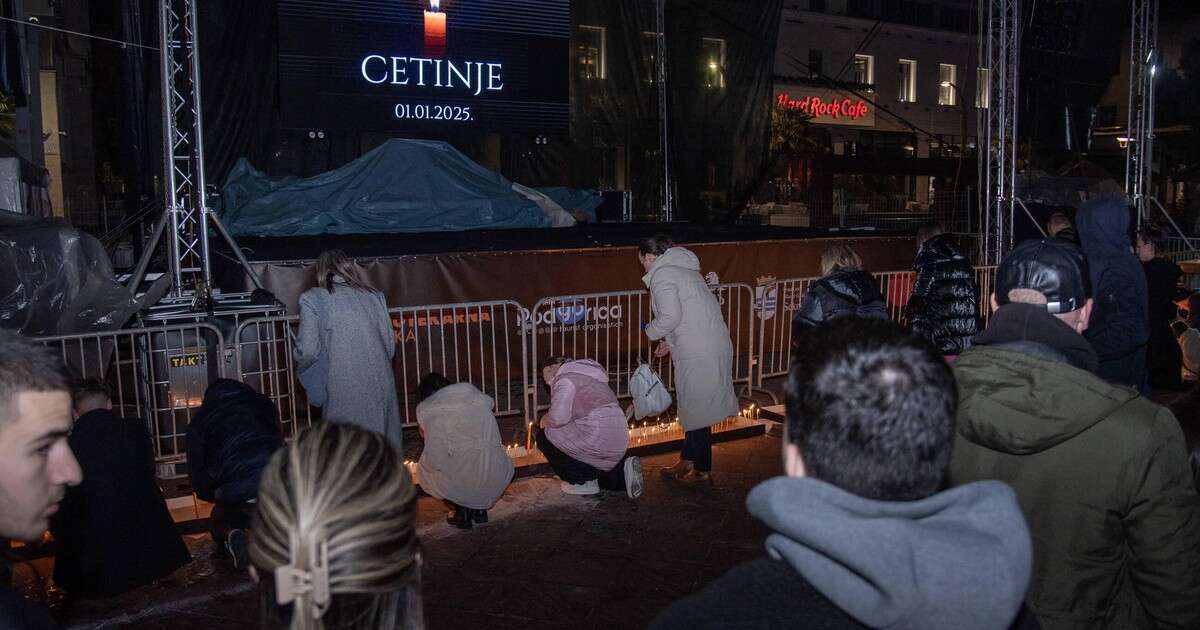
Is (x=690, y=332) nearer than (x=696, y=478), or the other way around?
(x=690, y=332)

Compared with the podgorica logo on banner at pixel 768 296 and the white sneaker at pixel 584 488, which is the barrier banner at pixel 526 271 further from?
the white sneaker at pixel 584 488

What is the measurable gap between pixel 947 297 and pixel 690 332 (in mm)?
1761

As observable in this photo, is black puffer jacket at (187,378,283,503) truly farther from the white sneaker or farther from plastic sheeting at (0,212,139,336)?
plastic sheeting at (0,212,139,336)

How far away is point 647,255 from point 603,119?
10.5m

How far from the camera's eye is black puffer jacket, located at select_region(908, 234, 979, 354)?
233 inches

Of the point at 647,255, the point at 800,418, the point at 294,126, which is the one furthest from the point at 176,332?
the point at 294,126

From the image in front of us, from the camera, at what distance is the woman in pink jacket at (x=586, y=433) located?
18.4 ft

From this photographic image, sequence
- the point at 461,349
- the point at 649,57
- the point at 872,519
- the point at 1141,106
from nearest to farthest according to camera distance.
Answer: the point at 872,519 → the point at 461,349 → the point at 1141,106 → the point at 649,57

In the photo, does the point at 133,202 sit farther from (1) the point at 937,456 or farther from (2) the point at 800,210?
(2) the point at 800,210

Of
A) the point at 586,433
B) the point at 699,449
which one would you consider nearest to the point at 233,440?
the point at 586,433

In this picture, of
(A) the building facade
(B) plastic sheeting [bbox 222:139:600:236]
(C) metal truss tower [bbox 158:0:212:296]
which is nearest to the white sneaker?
(C) metal truss tower [bbox 158:0:212:296]

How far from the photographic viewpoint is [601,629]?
4.04m

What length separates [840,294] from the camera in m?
5.56

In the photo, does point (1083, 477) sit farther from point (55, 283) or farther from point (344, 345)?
point (55, 283)
